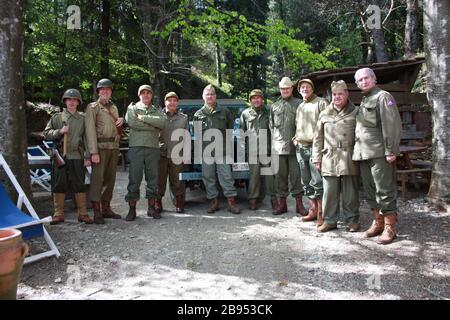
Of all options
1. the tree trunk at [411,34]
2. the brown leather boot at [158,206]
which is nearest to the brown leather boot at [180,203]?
the brown leather boot at [158,206]

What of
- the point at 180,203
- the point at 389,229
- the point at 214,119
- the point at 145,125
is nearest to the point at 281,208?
the point at 180,203

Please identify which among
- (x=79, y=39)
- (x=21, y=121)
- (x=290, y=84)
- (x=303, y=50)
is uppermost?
(x=79, y=39)

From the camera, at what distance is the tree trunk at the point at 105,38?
15062mm

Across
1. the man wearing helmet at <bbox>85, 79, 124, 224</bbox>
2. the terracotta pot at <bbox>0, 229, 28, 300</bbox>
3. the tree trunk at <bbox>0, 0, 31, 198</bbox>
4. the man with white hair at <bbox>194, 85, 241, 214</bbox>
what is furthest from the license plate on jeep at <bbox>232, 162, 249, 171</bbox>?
the terracotta pot at <bbox>0, 229, 28, 300</bbox>

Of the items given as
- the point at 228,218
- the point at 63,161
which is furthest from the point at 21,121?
the point at 228,218

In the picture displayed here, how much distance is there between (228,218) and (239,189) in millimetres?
2419

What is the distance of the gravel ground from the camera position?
3.67 m

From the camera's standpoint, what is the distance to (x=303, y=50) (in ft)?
33.3

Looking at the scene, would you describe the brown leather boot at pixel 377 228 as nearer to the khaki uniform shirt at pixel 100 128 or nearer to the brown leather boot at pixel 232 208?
the brown leather boot at pixel 232 208

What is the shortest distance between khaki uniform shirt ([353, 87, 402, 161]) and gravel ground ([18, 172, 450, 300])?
1.13 metres

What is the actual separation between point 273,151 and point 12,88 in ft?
12.9

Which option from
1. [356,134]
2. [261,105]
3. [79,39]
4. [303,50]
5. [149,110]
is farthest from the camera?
[79,39]

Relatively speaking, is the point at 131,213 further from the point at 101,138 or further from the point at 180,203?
the point at 101,138
